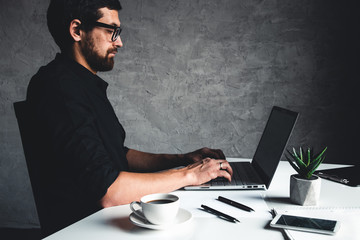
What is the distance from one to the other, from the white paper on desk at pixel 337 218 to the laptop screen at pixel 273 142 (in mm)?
203

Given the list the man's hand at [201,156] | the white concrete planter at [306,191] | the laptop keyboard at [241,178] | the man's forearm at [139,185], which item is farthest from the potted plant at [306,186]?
the man's hand at [201,156]

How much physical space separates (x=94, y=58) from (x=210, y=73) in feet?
4.72

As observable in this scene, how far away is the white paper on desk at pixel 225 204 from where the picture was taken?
102cm

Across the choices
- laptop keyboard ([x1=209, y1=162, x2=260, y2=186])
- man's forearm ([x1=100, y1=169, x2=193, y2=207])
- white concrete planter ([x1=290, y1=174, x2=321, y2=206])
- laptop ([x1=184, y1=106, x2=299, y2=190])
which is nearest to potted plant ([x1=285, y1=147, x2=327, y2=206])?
white concrete planter ([x1=290, y1=174, x2=321, y2=206])

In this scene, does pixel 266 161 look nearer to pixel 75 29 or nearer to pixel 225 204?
pixel 225 204

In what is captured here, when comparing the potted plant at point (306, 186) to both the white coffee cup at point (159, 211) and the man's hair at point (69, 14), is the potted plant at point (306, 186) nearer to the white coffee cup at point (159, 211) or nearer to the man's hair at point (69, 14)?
the white coffee cup at point (159, 211)

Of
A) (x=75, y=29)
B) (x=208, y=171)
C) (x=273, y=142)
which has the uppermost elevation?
(x=75, y=29)

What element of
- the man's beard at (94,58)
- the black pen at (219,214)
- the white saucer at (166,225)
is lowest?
the white saucer at (166,225)

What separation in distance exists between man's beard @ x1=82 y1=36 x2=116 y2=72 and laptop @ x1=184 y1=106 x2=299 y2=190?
25.7 inches

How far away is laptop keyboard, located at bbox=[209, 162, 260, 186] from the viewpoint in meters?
1.30

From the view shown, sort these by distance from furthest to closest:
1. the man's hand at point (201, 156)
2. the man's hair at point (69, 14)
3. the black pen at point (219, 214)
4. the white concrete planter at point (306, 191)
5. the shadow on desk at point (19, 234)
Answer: the shadow on desk at point (19, 234)
the man's hand at point (201, 156)
the man's hair at point (69, 14)
the white concrete planter at point (306, 191)
the black pen at point (219, 214)

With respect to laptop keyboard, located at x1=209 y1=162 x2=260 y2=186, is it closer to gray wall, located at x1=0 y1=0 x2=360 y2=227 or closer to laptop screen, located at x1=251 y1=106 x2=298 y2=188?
laptop screen, located at x1=251 y1=106 x2=298 y2=188

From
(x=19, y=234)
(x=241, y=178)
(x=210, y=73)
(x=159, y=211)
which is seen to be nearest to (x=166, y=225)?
(x=159, y=211)

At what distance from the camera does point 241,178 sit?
4.51ft
